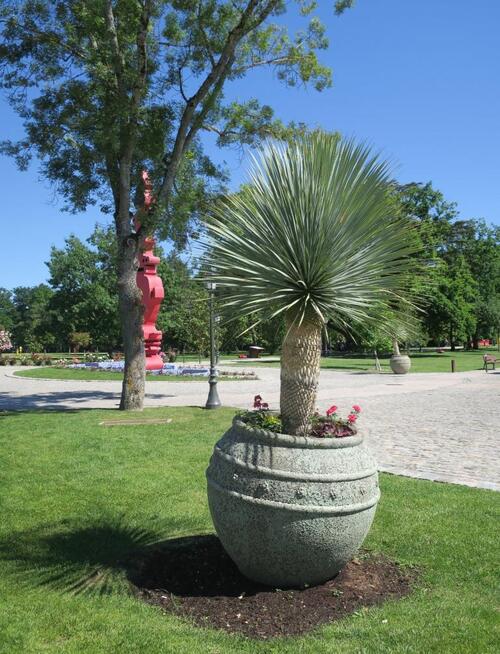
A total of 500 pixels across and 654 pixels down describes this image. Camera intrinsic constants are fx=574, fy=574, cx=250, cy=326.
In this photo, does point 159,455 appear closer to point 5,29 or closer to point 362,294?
point 362,294

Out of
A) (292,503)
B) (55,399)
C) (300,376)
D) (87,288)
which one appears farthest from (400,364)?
(87,288)

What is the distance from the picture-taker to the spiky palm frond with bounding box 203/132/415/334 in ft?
13.5

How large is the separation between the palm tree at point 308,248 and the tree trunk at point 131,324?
9.72m

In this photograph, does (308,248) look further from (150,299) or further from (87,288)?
→ (87,288)

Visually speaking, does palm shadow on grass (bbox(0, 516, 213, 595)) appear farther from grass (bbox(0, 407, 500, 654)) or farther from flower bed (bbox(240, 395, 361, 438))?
flower bed (bbox(240, 395, 361, 438))

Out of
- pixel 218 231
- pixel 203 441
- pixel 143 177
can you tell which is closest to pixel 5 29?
pixel 143 177

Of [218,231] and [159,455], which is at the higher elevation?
[218,231]

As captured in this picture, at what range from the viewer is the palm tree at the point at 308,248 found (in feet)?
13.5

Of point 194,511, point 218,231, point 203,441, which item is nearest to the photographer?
point 218,231

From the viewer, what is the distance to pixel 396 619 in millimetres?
3729

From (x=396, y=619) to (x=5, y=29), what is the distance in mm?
15089

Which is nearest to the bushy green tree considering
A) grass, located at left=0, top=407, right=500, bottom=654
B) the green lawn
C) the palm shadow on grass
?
the green lawn

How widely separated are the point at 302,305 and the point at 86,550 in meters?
2.89

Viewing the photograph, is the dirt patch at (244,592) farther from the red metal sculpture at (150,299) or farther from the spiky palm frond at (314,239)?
the red metal sculpture at (150,299)
